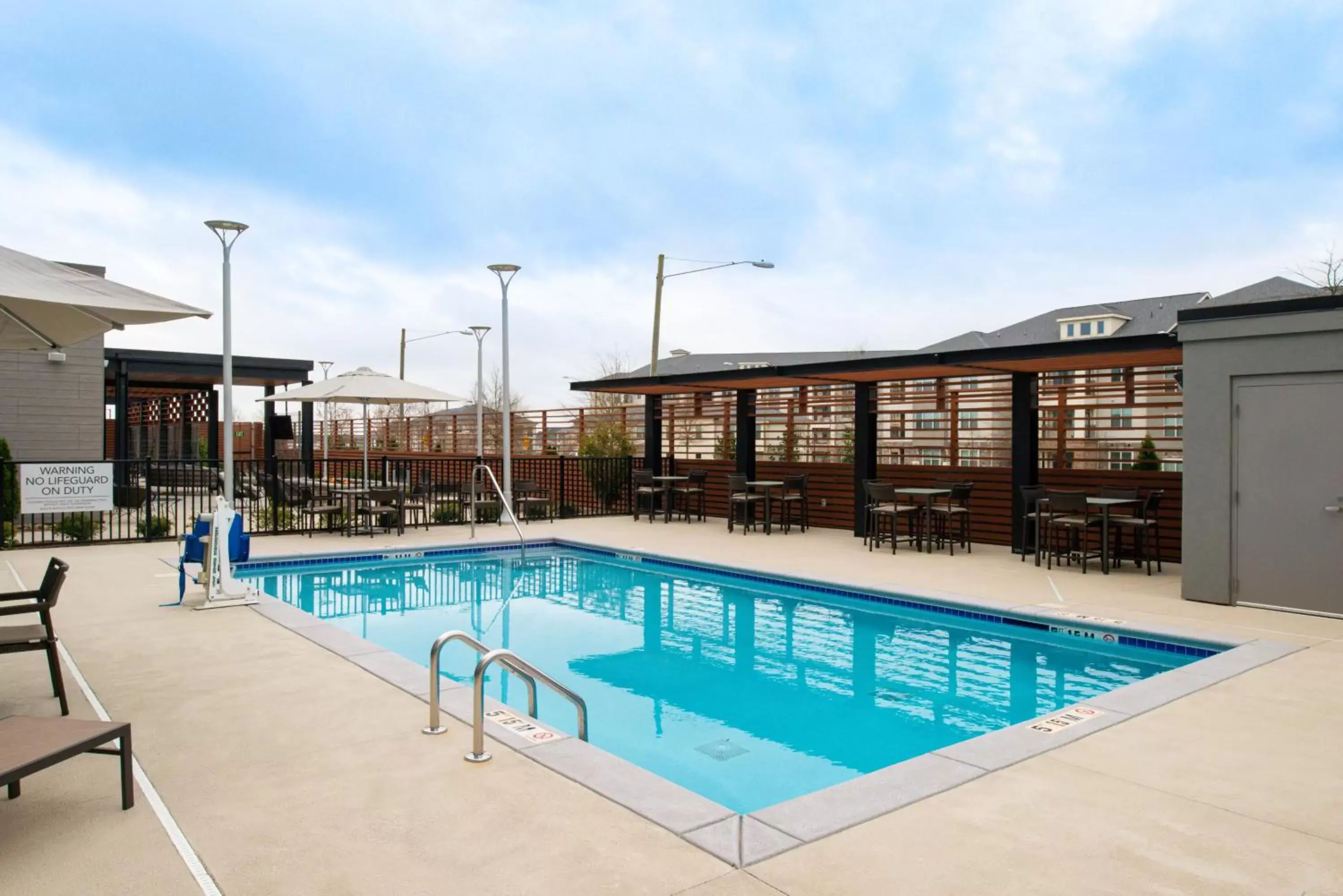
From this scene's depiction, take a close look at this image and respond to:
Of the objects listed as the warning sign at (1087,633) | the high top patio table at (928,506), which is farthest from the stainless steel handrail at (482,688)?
the high top patio table at (928,506)

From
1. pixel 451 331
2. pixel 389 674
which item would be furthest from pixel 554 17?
pixel 451 331

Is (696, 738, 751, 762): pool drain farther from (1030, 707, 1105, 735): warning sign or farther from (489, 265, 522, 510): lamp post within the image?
(489, 265, 522, 510): lamp post

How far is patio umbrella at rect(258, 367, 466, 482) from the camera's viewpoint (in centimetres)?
1189

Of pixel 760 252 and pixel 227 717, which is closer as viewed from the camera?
pixel 227 717

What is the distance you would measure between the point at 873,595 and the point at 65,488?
904cm

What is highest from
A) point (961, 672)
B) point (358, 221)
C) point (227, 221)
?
point (358, 221)

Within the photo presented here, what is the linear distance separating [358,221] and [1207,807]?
629 inches

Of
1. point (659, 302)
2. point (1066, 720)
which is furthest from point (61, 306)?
point (659, 302)

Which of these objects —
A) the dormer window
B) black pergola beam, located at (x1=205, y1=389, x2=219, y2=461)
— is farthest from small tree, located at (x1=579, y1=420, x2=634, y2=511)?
the dormer window

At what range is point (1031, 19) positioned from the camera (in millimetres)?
10953

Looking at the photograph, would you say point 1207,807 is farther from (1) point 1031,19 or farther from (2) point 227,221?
(1) point 1031,19

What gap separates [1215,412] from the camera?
7.27m

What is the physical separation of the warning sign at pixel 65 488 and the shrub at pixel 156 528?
941 mm

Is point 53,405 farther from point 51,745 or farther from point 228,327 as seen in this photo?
point 51,745
